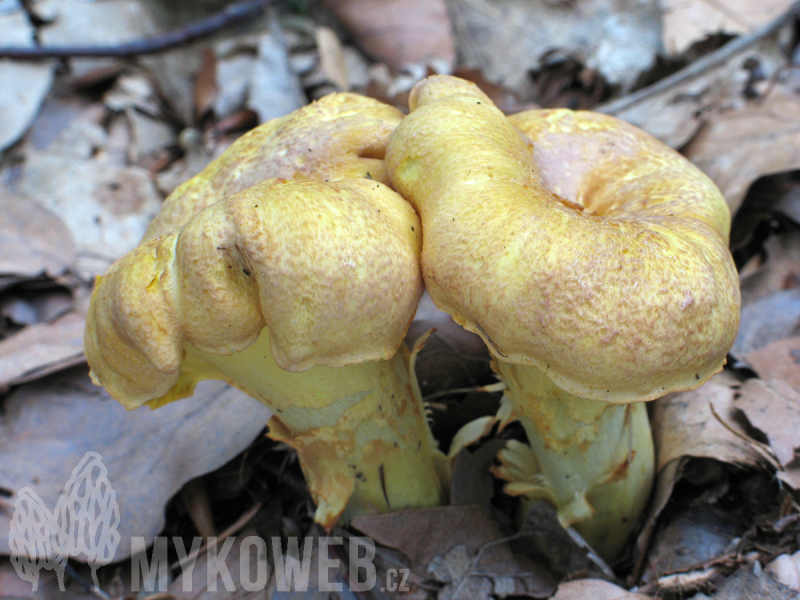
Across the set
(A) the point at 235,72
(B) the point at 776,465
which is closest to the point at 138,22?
(A) the point at 235,72

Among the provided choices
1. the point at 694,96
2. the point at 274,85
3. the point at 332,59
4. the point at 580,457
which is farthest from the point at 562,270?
the point at 332,59

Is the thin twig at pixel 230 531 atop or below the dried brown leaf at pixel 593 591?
below

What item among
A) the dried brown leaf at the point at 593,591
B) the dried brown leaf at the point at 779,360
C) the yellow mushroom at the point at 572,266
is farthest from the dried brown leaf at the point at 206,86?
the dried brown leaf at the point at 593,591

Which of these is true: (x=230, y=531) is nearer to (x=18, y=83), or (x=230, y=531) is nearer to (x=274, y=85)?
(x=274, y=85)

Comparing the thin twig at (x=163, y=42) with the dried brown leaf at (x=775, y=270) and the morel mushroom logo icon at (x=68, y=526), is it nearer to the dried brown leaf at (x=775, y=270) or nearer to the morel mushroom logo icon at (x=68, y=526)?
the morel mushroom logo icon at (x=68, y=526)

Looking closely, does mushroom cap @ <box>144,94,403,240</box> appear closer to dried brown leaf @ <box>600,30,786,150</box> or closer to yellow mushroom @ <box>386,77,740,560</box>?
yellow mushroom @ <box>386,77,740,560</box>
